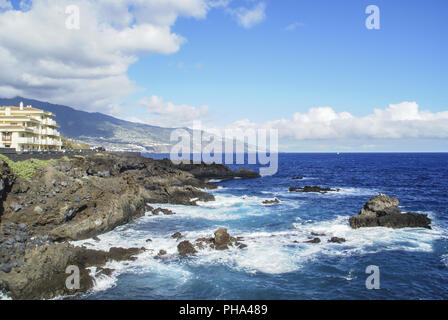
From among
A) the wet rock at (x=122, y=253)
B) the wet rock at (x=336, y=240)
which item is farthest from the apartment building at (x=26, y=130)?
the wet rock at (x=336, y=240)

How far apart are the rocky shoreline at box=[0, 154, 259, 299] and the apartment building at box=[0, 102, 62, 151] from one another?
Answer: 36.1 ft

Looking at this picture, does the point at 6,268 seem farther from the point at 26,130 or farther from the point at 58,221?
the point at 26,130

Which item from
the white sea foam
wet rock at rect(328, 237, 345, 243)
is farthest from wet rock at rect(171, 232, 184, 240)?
the white sea foam

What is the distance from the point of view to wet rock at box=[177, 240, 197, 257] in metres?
23.6

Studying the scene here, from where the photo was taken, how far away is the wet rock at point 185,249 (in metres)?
23.6

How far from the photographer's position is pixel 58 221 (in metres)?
27.2

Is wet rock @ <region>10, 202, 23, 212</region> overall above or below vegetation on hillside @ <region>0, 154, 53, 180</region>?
below

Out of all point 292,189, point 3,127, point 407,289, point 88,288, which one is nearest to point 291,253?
point 407,289

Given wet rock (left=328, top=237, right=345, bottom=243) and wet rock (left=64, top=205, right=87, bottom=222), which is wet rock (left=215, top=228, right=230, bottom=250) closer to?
wet rock (left=328, top=237, right=345, bottom=243)

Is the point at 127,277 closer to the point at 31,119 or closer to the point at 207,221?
the point at 207,221

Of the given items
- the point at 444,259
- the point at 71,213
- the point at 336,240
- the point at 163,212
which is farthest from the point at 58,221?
the point at 444,259

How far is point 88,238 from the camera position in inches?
1077

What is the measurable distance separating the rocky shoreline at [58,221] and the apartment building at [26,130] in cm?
1101
